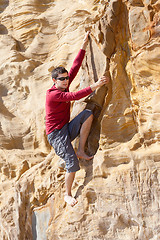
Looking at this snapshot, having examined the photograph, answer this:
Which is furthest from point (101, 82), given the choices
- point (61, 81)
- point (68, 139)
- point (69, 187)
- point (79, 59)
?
point (69, 187)

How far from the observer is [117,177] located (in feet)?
10.6

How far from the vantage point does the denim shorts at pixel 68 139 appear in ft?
11.3

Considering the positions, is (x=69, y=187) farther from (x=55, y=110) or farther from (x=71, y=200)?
(x=55, y=110)

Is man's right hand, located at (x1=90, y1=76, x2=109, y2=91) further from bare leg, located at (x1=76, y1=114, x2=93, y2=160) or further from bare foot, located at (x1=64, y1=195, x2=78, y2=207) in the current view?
bare foot, located at (x1=64, y1=195, x2=78, y2=207)

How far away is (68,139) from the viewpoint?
139 inches

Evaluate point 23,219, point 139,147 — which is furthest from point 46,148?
point 139,147

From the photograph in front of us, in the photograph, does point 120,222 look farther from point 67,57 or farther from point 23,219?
point 67,57

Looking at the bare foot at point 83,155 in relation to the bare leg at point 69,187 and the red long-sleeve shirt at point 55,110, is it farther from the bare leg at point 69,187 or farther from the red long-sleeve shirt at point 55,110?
the red long-sleeve shirt at point 55,110

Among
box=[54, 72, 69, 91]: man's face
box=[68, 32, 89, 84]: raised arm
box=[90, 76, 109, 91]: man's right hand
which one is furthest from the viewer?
box=[68, 32, 89, 84]: raised arm

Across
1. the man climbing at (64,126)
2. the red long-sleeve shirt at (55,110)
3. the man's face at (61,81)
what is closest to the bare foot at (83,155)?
A: the man climbing at (64,126)

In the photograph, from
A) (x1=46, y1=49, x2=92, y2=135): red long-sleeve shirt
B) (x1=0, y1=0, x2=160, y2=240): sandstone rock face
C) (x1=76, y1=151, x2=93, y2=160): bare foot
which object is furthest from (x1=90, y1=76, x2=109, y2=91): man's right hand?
(x1=76, y1=151, x2=93, y2=160): bare foot

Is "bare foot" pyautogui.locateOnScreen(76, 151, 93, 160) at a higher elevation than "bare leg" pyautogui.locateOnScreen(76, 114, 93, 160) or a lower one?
lower

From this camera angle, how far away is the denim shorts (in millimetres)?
3445

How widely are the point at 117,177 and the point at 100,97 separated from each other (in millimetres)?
935
